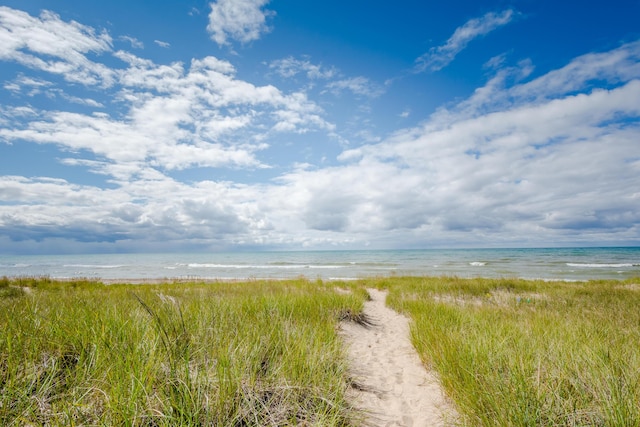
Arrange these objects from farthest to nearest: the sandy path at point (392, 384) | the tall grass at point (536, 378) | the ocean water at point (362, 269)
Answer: the ocean water at point (362, 269), the sandy path at point (392, 384), the tall grass at point (536, 378)

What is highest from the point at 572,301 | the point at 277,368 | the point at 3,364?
the point at 3,364

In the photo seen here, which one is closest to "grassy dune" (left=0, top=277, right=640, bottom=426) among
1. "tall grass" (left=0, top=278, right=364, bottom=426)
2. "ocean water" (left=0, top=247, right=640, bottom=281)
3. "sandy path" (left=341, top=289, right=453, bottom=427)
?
"tall grass" (left=0, top=278, right=364, bottom=426)

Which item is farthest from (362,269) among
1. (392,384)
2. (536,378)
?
(536,378)

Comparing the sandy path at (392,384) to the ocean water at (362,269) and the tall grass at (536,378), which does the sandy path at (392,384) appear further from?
the ocean water at (362,269)

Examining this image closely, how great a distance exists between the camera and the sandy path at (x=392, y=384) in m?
3.82

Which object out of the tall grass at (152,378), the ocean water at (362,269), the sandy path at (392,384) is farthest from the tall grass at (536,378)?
the ocean water at (362,269)

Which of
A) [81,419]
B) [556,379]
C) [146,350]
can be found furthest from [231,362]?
[556,379]

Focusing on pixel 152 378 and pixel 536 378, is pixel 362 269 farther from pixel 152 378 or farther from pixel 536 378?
pixel 152 378

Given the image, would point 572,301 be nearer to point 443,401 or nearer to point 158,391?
point 443,401

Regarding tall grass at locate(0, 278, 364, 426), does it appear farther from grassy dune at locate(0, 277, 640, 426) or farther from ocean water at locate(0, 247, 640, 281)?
ocean water at locate(0, 247, 640, 281)

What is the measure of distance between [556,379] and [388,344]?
4.38m

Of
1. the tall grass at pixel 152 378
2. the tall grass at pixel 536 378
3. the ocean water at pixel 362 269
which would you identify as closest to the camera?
the tall grass at pixel 152 378

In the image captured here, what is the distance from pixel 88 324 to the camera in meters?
4.07

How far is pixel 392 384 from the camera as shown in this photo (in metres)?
4.93
